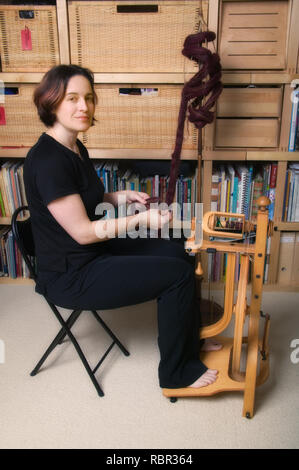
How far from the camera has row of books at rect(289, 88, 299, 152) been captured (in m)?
2.15

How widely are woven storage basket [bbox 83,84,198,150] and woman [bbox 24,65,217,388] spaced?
608 millimetres

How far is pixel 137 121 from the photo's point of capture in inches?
87.4

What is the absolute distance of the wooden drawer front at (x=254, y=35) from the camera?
2076 millimetres

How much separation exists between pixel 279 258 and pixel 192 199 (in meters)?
0.59

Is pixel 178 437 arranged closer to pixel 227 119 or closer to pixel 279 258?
pixel 279 258

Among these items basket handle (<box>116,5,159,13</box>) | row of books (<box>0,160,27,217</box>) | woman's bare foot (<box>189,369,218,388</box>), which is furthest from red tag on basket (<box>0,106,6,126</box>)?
woman's bare foot (<box>189,369,218,388</box>)

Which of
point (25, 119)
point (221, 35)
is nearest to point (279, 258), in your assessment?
Result: point (221, 35)

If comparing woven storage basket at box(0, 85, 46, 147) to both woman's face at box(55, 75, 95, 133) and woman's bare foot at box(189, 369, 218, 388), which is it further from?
woman's bare foot at box(189, 369, 218, 388)

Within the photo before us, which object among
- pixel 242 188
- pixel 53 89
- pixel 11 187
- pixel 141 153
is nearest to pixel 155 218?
pixel 53 89

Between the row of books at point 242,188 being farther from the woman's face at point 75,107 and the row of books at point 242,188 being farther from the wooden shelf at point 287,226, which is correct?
the woman's face at point 75,107

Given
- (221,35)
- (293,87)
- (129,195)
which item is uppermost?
(221,35)

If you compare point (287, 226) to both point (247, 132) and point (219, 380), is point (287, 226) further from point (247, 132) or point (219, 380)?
point (219, 380)

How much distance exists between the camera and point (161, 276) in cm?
150

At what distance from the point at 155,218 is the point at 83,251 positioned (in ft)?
0.99
